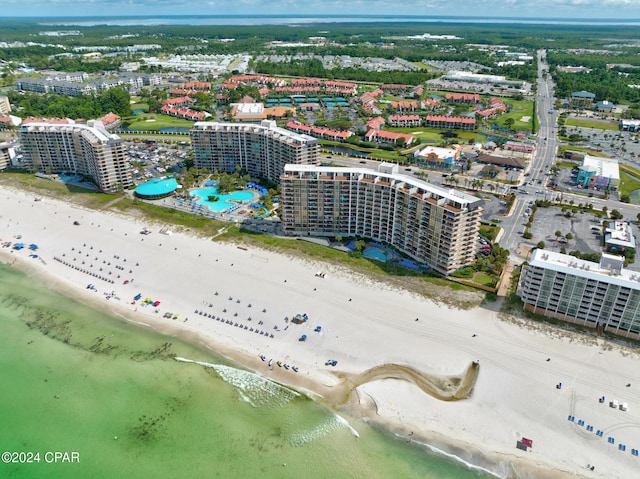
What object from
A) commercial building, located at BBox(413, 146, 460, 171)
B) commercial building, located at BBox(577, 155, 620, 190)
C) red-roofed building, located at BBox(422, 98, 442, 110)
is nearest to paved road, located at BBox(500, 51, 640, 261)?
commercial building, located at BBox(577, 155, 620, 190)

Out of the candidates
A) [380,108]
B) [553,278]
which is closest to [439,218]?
[553,278]

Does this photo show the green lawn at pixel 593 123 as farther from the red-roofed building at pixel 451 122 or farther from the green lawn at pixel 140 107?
the green lawn at pixel 140 107

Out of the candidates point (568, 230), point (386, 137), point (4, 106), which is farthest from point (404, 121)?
point (4, 106)

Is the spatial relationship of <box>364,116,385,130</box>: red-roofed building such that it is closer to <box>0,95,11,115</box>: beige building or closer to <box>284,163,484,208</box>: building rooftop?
<box>284,163,484,208</box>: building rooftop

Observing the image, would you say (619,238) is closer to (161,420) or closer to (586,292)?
(586,292)

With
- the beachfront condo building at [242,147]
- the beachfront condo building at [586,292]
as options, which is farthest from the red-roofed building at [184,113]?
the beachfront condo building at [586,292]

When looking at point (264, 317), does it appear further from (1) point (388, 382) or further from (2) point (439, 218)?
(2) point (439, 218)
